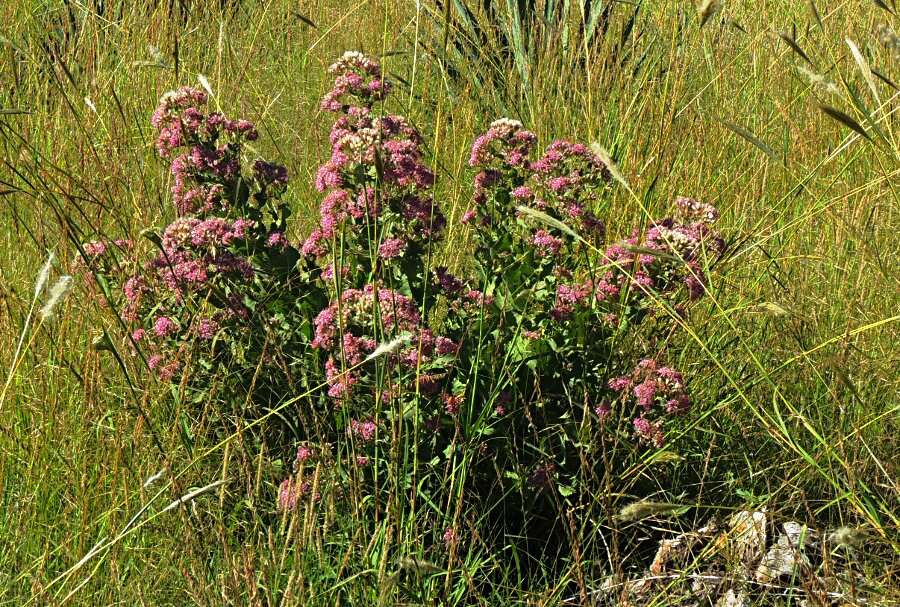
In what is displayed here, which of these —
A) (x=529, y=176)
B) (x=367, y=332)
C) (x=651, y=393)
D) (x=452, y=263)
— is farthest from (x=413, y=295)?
(x=452, y=263)

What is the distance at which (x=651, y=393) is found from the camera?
2.06 m

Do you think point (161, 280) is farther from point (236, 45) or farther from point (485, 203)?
point (236, 45)

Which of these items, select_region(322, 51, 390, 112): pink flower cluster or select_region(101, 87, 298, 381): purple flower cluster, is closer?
select_region(101, 87, 298, 381): purple flower cluster

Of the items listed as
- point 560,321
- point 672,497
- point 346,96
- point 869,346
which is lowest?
point 869,346

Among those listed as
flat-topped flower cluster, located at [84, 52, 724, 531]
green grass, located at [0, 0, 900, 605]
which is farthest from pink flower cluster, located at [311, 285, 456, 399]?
green grass, located at [0, 0, 900, 605]

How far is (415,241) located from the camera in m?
2.16

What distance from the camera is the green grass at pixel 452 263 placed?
177 cm

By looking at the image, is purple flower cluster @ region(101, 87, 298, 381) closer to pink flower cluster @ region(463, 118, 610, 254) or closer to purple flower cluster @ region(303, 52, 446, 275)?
purple flower cluster @ region(303, 52, 446, 275)

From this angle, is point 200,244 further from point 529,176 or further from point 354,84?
point 529,176

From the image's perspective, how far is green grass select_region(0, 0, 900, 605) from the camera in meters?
1.77

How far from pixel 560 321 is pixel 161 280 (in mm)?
865

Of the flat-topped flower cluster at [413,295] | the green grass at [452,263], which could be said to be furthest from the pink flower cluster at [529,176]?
the green grass at [452,263]

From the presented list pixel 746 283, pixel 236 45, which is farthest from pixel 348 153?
pixel 236 45

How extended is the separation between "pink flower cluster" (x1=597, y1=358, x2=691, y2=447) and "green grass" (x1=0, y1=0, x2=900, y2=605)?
0.07m
